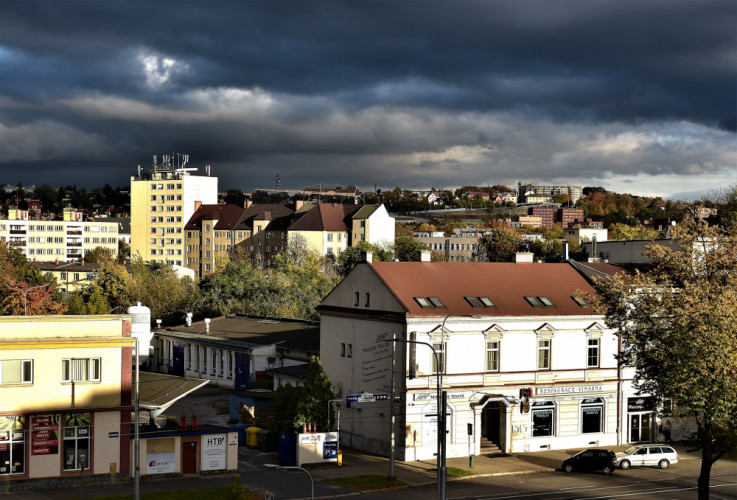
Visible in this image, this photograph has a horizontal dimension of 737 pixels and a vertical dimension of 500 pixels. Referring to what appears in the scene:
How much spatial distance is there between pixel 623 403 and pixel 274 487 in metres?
24.8

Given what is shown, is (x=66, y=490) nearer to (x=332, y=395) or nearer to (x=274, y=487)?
(x=274, y=487)

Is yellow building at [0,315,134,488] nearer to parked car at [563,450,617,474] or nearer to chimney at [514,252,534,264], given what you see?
parked car at [563,450,617,474]

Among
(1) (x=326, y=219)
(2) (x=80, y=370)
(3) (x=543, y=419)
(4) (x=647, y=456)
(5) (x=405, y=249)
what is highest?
(1) (x=326, y=219)

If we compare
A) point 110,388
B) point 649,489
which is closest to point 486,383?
point 649,489

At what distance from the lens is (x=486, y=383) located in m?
54.3

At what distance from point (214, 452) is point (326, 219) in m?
141

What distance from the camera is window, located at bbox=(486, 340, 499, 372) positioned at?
5466 centimetres

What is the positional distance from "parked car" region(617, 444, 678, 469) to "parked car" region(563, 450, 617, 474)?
3.86 feet

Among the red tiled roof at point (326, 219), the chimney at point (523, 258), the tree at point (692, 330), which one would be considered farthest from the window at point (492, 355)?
the red tiled roof at point (326, 219)

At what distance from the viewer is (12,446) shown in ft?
141

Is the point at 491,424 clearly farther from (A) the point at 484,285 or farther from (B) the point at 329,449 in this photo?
(B) the point at 329,449

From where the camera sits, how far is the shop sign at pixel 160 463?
4594 centimetres

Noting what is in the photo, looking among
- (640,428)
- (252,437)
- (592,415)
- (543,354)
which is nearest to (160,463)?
(252,437)

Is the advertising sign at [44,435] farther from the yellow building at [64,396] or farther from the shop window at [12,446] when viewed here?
the shop window at [12,446]
